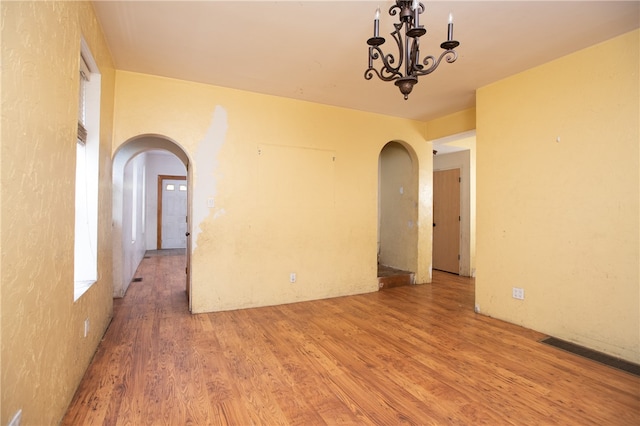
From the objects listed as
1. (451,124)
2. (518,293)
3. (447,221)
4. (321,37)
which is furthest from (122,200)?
(447,221)

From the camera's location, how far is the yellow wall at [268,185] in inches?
142

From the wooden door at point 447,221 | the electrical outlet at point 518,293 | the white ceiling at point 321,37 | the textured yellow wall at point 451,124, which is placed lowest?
the electrical outlet at point 518,293

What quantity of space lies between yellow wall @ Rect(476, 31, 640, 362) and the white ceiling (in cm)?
31

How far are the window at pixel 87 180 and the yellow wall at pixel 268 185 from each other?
2.36 feet

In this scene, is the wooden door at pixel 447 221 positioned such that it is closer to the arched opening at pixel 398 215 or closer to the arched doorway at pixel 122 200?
the arched opening at pixel 398 215

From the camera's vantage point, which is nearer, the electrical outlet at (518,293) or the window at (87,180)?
the window at (87,180)

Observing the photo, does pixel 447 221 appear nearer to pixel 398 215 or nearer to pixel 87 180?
pixel 398 215

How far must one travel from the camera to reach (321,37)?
8.79 feet

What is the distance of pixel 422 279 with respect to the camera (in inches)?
207

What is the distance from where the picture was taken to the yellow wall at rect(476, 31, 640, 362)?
2.59 metres

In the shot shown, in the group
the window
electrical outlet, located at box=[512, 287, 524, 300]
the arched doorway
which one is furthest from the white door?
electrical outlet, located at box=[512, 287, 524, 300]

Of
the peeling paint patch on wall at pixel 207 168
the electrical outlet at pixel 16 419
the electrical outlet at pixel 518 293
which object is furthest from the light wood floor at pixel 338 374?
the peeling paint patch on wall at pixel 207 168

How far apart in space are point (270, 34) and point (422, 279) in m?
4.23

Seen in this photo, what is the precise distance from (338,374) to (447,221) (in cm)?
478
